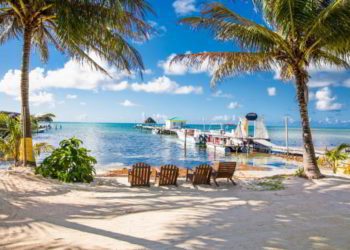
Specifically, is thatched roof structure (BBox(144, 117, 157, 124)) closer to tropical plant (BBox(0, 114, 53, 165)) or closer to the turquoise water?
the turquoise water

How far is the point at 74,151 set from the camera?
9.34 meters

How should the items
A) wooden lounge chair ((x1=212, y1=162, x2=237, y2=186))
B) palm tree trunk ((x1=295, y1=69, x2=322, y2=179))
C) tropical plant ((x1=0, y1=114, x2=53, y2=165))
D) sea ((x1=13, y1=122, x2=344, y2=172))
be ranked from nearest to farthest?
wooden lounge chair ((x1=212, y1=162, x2=237, y2=186))
palm tree trunk ((x1=295, y1=69, x2=322, y2=179))
tropical plant ((x1=0, y1=114, x2=53, y2=165))
sea ((x1=13, y1=122, x2=344, y2=172))

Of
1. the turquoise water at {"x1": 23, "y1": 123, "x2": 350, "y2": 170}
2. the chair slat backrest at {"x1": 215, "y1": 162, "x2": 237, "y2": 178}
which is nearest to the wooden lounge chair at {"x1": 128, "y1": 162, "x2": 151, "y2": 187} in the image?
the chair slat backrest at {"x1": 215, "y1": 162, "x2": 237, "y2": 178}

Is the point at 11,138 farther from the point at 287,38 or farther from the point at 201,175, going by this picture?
the point at 287,38

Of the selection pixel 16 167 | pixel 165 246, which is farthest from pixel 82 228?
pixel 16 167

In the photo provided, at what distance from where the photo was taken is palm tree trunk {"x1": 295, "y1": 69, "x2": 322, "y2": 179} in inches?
402

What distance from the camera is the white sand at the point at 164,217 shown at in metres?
4.13

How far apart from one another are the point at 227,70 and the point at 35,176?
8.10 m

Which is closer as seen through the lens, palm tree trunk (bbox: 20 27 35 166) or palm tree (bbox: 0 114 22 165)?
palm tree trunk (bbox: 20 27 35 166)

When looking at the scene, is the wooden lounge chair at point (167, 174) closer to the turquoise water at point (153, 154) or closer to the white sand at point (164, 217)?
the white sand at point (164, 217)

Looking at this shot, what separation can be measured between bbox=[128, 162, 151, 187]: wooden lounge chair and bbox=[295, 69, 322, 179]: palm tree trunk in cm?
600

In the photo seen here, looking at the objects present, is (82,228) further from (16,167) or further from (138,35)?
(138,35)

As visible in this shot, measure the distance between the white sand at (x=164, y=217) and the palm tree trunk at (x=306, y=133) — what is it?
4.75 ft

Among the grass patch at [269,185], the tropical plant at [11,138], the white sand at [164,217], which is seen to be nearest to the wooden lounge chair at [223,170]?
the grass patch at [269,185]
